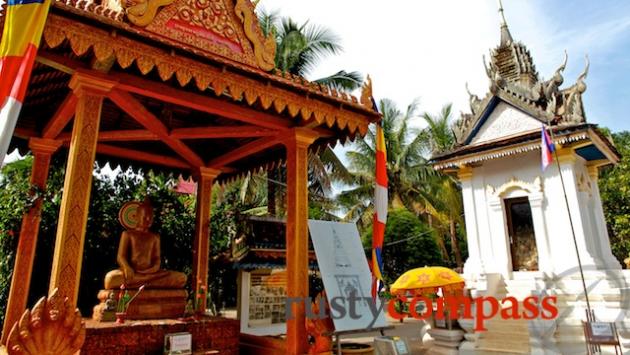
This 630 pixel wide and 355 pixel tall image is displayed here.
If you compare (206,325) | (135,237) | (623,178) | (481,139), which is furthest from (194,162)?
(623,178)

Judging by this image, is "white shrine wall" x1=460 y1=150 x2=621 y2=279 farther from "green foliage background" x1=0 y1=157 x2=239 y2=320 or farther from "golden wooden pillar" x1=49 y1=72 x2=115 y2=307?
"golden wooden pillar" x1=49 y1=72 x2=115 y2=307

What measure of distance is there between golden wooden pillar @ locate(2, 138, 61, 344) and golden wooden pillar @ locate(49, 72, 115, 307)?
213cm

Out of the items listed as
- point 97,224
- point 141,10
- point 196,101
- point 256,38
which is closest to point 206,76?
point 196,101

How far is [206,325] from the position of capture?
182 inches

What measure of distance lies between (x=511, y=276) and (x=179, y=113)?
31.6 feet

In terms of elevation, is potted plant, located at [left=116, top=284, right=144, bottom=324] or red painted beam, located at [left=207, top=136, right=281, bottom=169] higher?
red painted beam, located at [left=207, top=136, right=281, bottom=169]

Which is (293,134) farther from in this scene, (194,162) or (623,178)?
(623,178)

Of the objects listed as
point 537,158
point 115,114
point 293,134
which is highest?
point 537,158

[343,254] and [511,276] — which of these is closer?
[343,254]

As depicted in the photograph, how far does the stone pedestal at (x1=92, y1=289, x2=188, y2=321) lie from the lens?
4689 mm

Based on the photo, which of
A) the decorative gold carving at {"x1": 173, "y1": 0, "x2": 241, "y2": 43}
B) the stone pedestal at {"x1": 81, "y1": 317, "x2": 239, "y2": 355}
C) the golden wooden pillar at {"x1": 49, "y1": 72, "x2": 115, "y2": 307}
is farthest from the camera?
the decorative gold carving at {"x1": 173, "y1": 0, "x2": 241, "y2": 43}

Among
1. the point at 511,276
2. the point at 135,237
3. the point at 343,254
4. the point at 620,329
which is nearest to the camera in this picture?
the point at 343,254

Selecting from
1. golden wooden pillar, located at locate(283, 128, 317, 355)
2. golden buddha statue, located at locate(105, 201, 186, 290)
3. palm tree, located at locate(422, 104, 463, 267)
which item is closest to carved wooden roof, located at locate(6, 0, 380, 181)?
golden wooden pillar, located at locate(283, 128, 317, 355)

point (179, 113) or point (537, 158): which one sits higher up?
point (537, 158)
